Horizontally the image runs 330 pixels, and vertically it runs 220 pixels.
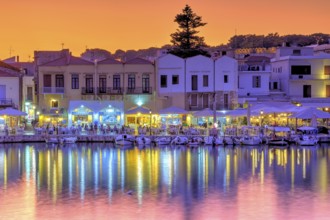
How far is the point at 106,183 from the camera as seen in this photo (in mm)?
37156

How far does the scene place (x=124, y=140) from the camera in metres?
53.0

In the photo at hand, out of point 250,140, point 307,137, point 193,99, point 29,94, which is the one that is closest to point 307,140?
point 307,137

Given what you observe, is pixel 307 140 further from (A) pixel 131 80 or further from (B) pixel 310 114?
(A) pixel 131 80

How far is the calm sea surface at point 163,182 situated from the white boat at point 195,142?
5.39ft

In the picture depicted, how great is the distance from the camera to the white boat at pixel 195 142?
2078 inches

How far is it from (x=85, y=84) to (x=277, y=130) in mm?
15832

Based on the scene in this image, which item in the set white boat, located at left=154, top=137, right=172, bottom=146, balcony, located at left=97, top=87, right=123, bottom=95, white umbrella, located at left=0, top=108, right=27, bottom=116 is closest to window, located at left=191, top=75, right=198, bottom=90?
balcony, located at left=97, top=87, right=123, bottom=95

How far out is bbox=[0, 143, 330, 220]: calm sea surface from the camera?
30.4m

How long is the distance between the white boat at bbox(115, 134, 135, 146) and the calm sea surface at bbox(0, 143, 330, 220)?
881 mm

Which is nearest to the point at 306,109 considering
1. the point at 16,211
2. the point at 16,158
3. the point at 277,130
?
the point at 277,130

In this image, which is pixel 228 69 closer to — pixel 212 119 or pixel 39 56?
pixel 212 119

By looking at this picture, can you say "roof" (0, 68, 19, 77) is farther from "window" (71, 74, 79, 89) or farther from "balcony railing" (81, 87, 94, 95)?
"balcony railing" (81, 87, 94, 95)

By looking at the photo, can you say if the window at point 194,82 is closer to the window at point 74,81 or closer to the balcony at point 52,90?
the window at point 74,81

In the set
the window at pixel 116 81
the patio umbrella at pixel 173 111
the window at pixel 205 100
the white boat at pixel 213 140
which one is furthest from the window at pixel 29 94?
the white boat at pixel 213 140
